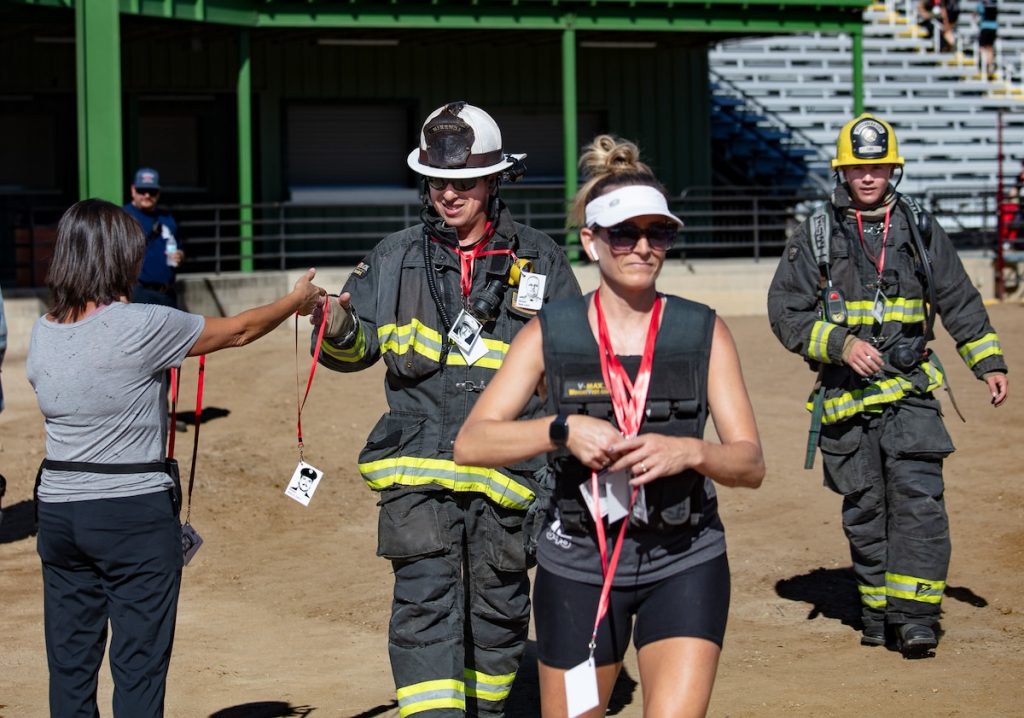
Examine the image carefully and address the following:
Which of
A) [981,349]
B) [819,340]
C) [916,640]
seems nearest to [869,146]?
[819,340]

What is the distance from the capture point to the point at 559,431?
3.87 meters

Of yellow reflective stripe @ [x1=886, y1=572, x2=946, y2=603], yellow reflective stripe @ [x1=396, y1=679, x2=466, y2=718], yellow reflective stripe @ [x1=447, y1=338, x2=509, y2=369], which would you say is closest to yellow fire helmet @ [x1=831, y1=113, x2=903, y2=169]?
yellow reflective stripe @ [x1=886, y1=572, x2=946, y2=603]

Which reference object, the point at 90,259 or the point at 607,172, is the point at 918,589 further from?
the point at 90,259

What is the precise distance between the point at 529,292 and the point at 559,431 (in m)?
1.46

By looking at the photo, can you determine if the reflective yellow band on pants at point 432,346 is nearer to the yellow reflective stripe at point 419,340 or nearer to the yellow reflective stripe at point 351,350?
the yellow reflective stripe at point 419,340

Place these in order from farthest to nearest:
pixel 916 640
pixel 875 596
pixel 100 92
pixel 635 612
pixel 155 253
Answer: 1. pixel 100 92
2. pixel 155 253
3. pixel 875 596
4. pixel 916 640
5. pixel 635 612

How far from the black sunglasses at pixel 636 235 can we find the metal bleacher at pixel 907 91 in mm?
21982

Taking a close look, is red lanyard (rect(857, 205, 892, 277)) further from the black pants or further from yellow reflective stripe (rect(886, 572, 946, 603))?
the black pants

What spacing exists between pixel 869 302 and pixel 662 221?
10.6 feet

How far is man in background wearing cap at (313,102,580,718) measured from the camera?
5195mm

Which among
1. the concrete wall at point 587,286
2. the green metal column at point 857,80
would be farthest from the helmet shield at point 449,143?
the green metal column at point 857,80

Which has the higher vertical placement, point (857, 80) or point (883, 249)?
point (857, 80)

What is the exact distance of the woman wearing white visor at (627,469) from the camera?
3971 mm

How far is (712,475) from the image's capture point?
12.8 feet
